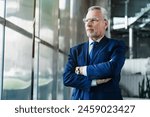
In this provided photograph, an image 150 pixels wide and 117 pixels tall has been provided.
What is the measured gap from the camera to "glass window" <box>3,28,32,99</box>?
245 cm

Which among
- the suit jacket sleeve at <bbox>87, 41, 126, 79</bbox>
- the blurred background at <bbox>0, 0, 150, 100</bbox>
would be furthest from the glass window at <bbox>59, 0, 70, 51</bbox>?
the suit jacket sleeve at <bbox>87, 41, 126, 79</bbox>

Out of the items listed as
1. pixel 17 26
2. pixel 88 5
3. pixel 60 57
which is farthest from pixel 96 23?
pixel 17 26

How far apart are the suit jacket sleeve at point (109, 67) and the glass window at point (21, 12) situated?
0.44 metres

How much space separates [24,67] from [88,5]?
1.72 feet

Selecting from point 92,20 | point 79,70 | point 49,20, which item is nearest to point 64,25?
point 49,20

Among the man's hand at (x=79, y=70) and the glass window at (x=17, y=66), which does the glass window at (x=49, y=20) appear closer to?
the glass window at (x=17, y=66)

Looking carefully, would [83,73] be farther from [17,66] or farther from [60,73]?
[17,66]

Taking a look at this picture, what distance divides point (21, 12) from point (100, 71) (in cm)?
59

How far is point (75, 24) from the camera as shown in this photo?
2.57m

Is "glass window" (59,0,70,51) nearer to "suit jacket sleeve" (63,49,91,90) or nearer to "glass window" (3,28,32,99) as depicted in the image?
"suit jacket sleeve" (63,49,91,90)

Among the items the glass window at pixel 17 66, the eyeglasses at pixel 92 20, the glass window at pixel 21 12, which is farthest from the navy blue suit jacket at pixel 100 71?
the glass window at pixel 21 12

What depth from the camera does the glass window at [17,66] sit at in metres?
2.45

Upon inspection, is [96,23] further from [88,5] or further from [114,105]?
[114,105]

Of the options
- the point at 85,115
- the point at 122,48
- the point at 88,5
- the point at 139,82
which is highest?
the point at 88,5
